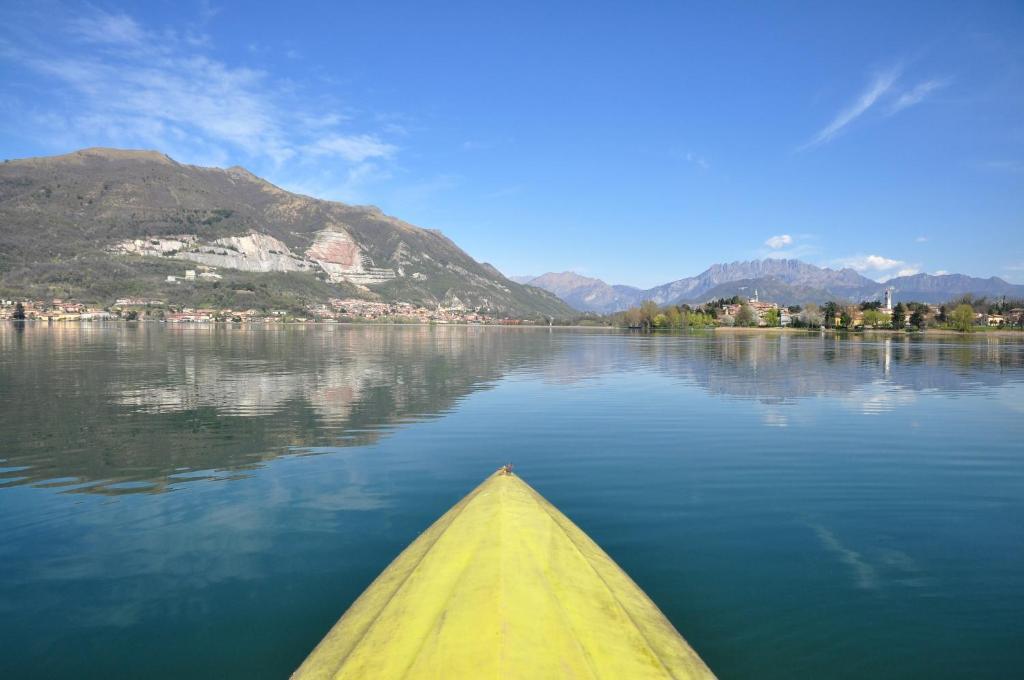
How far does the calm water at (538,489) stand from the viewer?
26.1 feet

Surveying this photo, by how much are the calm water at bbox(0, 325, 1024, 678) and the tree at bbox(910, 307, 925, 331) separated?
155937 millimetres

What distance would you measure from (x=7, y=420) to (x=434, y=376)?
2449 centimetres

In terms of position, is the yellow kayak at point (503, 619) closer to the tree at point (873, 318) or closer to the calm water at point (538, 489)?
the calm water at point (538, 489)

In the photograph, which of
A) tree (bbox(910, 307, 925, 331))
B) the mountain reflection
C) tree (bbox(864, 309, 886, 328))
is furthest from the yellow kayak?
tree (bbox(864, 309, 886, 328))

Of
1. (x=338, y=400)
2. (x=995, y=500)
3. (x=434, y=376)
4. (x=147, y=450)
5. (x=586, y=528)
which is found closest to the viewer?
(x=586, y=528)

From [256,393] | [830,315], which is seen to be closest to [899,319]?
[830,315]

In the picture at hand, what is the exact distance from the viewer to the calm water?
7.96 meters

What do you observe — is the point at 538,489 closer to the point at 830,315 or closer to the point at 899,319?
the point at 899,319

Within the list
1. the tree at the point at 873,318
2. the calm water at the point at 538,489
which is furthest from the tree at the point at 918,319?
the calm water at the point at 538,489

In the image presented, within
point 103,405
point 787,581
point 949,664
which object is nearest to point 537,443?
point 787,581

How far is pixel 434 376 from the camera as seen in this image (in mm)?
42844

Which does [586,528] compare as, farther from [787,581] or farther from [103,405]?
[103,405]

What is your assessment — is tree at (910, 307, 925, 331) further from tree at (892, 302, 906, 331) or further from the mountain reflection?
the mountain reflection

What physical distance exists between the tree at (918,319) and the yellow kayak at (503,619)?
188357 mm
